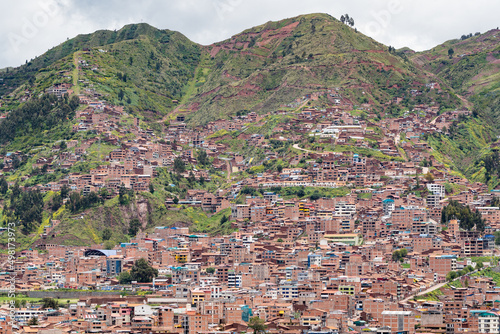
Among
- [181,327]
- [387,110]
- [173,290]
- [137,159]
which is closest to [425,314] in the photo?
[181,327]

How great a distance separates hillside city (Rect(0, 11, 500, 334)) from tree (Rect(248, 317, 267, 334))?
184mm

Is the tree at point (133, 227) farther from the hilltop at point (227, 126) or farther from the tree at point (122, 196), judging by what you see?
the tree at point (122, 196)

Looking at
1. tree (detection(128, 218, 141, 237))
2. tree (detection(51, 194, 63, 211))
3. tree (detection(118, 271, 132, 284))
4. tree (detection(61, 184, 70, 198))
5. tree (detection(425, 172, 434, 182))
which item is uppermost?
tree (detection(425, 172, 434, 182))

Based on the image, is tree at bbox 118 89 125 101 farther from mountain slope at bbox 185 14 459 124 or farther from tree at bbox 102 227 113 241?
tree at bbox 102 227 113 241

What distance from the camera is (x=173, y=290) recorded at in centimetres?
9262

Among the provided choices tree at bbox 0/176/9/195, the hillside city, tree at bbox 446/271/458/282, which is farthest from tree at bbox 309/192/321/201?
tree at bbox 0/176/9/195

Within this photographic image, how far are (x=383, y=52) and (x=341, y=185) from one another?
56.0m

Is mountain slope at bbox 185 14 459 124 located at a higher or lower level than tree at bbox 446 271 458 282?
higher

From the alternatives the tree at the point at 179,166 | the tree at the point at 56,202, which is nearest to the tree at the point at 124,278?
the tree at the point at 56,202

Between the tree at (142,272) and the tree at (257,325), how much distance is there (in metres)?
22.9

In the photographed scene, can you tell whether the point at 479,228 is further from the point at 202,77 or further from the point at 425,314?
the point at 202,77

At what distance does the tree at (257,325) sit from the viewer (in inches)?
3017

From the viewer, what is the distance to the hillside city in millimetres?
82062

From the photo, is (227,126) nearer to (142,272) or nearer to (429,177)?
(429,177)
